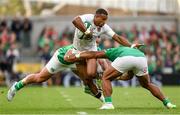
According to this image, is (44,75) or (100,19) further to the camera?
(44,75)

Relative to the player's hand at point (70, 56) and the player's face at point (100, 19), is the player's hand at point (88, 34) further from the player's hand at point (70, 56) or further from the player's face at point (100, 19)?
the player's hand at point (70, 56)

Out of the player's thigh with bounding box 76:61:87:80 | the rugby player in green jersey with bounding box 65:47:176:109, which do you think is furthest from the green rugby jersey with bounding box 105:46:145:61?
the player's thigh with bounding box 76:61:87:80

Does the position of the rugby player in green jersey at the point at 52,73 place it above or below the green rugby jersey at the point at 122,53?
below

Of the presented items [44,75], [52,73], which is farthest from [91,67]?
[44,75]

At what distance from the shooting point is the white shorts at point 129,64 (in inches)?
666

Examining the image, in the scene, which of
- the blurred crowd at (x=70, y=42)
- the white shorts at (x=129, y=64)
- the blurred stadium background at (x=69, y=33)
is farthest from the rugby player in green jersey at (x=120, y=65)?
the blurred crowd at (x=70, y=42)

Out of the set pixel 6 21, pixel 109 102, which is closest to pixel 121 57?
pixel 109 102

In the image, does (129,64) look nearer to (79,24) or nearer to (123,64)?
(123,64)

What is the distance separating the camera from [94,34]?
17.9 m

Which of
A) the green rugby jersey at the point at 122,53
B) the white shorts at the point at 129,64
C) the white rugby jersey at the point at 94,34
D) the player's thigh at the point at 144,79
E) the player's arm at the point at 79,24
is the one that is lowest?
the player's thigh at the point at 144,79

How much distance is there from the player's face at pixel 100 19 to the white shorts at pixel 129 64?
1.04 m

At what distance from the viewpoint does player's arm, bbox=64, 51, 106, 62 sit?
17.3 metres

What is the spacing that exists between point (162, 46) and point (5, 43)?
805cm

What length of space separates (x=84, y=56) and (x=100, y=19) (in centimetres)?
97
